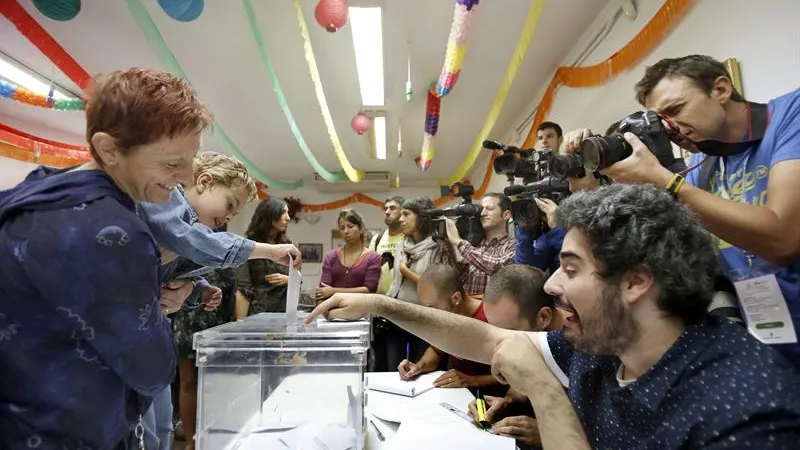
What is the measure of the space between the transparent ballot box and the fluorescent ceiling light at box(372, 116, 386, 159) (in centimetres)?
351

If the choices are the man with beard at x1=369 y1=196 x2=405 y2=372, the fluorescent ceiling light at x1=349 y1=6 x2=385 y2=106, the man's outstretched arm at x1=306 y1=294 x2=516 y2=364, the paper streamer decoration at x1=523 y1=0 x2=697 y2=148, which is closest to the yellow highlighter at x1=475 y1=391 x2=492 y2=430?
the man's outstretched arm at x1=306 y1=294 x2=516 y2=364

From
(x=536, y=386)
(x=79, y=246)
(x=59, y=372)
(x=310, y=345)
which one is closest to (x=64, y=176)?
(x=79, y=246)

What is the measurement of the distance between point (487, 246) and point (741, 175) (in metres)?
1.47

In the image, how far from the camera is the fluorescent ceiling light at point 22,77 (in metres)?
3.06

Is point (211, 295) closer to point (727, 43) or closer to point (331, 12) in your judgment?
point (331, 12)

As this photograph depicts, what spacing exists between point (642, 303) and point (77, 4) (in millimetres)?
2287

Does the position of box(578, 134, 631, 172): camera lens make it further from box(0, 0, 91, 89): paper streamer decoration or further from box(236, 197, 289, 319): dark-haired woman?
box(0, 0, 91, 89): paper streamer decoration

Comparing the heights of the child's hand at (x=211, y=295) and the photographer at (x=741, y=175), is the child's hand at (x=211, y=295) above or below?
below

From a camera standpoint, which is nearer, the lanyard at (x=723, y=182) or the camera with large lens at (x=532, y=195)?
the lanyard at (x=723, y=182)

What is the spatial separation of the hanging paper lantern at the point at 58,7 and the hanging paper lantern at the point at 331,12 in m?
1.01

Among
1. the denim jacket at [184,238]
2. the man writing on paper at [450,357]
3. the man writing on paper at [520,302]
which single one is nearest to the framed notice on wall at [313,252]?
the man writing on paper at [450,357]

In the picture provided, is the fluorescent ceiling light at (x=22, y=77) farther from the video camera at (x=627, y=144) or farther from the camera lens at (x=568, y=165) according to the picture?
the video camera at (x=627, y=144)

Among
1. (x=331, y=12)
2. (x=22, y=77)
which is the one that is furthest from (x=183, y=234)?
(x=22, y=77)

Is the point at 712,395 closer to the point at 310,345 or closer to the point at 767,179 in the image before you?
the point at 767,179
